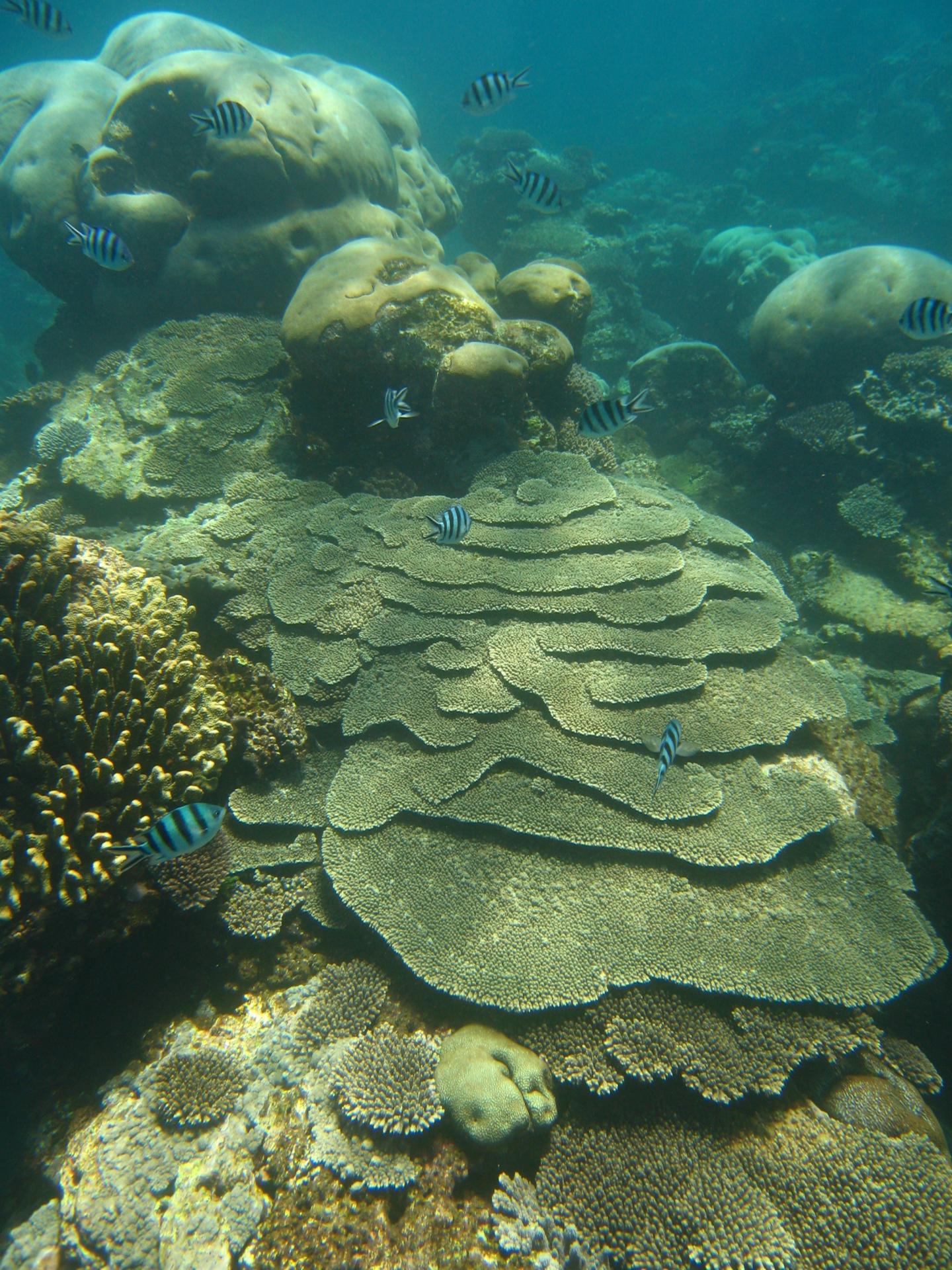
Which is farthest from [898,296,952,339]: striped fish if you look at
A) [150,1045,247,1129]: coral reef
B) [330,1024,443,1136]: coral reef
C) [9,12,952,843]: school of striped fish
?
[150,1045,247,1129]: coral reef

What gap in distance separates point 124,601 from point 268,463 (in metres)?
2.87

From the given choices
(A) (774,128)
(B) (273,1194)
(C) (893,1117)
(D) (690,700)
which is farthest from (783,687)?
(A) (774,128)

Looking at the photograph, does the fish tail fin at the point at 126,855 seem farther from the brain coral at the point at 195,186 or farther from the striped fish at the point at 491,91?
the brain coral at the point at 195,186

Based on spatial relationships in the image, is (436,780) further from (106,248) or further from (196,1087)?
(106,248)

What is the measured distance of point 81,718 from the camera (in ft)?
A: 9.85

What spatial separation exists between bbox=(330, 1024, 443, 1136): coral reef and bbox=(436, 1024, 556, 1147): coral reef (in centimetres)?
8

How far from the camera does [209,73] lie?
776cm

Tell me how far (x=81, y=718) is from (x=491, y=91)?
19.7ft

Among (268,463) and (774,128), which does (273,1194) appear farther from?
(774,128)

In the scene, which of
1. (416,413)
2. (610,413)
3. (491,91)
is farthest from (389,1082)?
(491,91)

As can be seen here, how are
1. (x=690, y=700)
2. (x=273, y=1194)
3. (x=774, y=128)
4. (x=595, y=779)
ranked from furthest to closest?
(x=774, y=128), (x=690, y=700), (x=595, y=779), (x=273, y=1194)

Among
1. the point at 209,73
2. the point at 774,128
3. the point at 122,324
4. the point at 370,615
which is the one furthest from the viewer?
the point at 774,128

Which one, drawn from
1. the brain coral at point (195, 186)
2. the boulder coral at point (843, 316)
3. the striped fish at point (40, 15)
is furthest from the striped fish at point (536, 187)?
the boulder coral at point (843, 316)

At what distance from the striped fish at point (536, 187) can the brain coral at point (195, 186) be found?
433 cm
